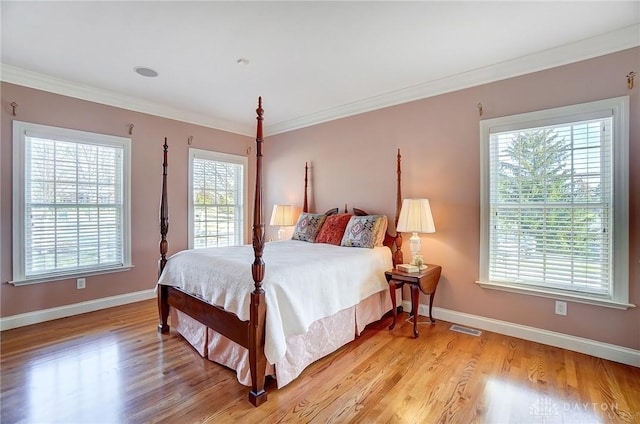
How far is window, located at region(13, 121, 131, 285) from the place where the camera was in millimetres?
3182

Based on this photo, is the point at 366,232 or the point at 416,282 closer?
the point at 416,282

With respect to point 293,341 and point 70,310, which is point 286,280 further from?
point 70,310

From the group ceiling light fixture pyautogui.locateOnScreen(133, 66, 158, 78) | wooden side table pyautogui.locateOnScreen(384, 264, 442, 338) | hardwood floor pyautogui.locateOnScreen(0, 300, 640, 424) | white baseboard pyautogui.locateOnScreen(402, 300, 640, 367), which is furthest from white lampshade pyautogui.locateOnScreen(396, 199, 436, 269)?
ceiling light fixture pyautogui.locateOnScreen(133, 66, 158, 78)

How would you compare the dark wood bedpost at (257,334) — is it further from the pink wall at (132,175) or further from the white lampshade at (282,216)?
the pink wall at (132,175)

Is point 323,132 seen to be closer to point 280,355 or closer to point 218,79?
point 218,79

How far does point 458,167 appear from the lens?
3283mm

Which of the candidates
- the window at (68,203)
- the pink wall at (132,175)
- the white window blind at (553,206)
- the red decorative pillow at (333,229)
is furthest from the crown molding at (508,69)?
the window at (68,203)

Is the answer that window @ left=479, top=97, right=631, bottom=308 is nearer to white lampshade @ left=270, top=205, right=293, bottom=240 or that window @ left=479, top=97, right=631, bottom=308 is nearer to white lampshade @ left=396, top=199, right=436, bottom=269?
white lampshade @ left=396, top=199, right=436, bottom=269

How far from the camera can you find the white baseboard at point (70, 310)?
313cm

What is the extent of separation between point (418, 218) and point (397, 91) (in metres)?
1.59

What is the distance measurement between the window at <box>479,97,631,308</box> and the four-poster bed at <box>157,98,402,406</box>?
1241 millimetres

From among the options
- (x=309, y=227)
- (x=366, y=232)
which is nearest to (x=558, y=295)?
(x=366, y=232)

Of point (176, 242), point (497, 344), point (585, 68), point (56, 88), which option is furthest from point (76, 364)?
point (585, 68)

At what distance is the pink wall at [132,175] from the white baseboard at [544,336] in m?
3.59
